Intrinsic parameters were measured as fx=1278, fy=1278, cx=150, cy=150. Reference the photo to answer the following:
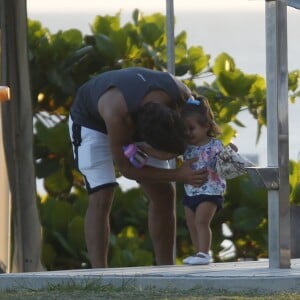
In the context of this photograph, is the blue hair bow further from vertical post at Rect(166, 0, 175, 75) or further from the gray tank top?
vertical post at Rect(166, 0, 175, 75)

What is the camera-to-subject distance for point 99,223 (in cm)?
601

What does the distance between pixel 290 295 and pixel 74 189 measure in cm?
495

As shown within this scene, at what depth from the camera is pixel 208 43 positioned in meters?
8.94

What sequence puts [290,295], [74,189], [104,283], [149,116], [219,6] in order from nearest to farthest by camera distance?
[290,295] → [104,283] → [149,116] → [219,6] → [74,189]

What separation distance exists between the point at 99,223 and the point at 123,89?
28.2 inches

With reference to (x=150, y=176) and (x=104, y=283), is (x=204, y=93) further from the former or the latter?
(x=104, y=283)

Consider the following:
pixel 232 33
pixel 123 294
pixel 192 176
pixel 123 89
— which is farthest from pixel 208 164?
pixel 232 33

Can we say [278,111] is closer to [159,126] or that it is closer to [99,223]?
[159,126]

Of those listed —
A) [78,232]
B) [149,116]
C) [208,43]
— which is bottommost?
[78,232]

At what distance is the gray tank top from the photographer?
5.63 meters

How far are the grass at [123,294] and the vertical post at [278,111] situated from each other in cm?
55

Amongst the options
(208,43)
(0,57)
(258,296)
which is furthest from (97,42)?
(258,296)

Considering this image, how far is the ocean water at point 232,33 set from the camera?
8.49m

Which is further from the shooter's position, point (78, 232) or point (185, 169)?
point (78, 232)
